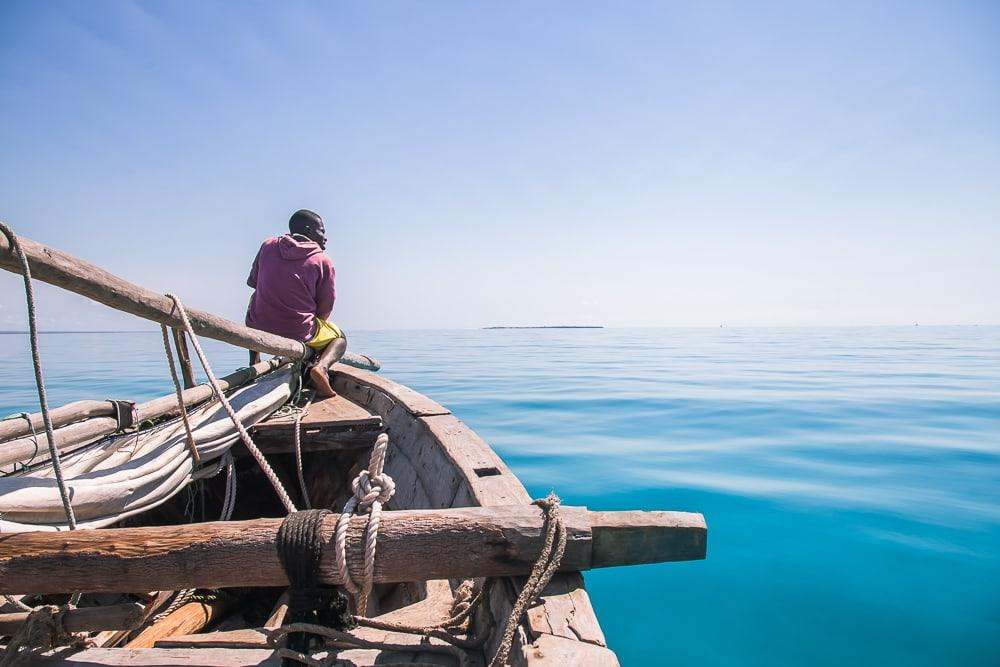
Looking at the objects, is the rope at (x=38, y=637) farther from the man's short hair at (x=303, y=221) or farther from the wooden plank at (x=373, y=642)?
the man's short hair at (x=303, y=221)

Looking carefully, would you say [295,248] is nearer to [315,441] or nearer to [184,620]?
[315,441]

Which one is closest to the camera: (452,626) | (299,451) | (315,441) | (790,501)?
(452,626)

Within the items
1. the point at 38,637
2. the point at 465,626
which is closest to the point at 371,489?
the point at 465,626

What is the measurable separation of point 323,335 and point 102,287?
9.67 ft

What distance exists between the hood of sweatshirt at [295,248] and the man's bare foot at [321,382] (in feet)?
3.36

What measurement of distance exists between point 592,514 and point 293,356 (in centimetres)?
334

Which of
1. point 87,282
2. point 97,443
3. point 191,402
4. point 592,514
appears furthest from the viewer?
point 191,402

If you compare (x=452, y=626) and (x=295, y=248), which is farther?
(x=295, y=248)

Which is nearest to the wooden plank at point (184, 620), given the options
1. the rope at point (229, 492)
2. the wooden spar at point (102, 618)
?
the rope at point (229, 492)

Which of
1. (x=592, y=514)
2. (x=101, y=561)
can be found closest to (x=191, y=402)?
(x=101, y=561)

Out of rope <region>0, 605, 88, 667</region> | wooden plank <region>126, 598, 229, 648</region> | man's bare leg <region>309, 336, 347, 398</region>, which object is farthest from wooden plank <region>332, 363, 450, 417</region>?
rope <region>0, 605, 88, 667</region>

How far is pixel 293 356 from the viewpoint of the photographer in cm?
416

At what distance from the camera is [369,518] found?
4.46 feet

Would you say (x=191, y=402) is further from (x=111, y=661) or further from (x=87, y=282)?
(x=111, y=661)
